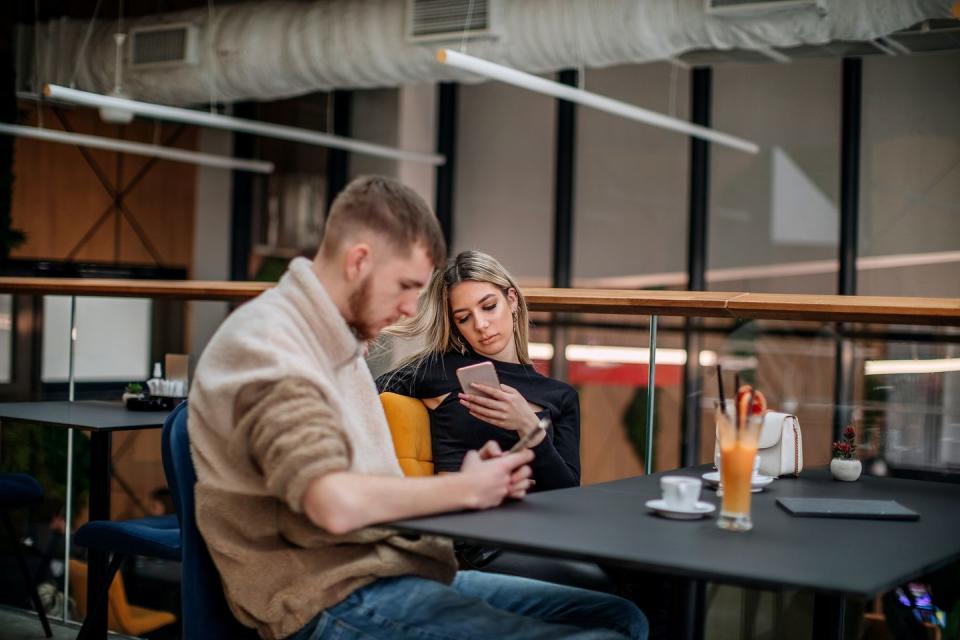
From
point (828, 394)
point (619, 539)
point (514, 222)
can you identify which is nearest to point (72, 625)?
point (619, 539)

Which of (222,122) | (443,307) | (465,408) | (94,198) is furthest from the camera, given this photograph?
(94,198)

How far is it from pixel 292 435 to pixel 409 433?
1031mm

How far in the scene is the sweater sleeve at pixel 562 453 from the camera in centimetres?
240

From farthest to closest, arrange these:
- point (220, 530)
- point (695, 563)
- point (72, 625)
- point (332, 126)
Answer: point (332, 126), point (72, 625), point (220, 530), point (695, 563)

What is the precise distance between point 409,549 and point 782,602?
10.9 feet

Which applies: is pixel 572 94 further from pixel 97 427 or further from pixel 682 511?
pixel 682 511

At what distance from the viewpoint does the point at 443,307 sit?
106 inches

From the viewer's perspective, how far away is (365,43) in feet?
20.9

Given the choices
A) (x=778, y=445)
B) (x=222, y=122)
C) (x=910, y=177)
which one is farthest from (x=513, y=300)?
(x=910, y=177)

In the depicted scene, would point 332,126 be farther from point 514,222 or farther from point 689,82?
point 689,82

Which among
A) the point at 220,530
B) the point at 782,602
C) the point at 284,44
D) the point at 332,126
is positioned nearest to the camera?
the point at 220,530

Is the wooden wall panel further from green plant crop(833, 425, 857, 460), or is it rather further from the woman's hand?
green plant crop(833, 425, 857, 460)

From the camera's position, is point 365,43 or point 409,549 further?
point 365,43

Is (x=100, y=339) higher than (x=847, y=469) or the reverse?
higher
